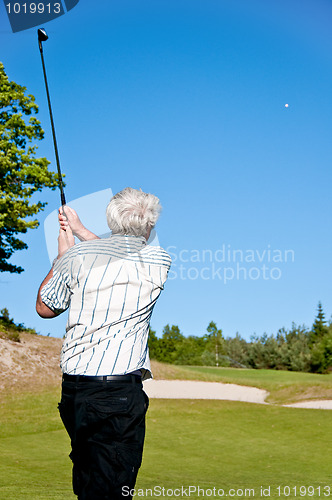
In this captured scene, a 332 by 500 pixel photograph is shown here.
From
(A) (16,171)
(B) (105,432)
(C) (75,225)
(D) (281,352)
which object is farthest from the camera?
(D) (281,352)

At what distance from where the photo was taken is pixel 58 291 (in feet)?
7.98

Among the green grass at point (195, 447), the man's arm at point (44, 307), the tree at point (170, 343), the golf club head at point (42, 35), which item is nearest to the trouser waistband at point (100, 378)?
the man's arm at point (44, 307)

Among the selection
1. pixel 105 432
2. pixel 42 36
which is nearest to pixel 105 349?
pixel 105 432

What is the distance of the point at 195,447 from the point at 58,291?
352 inches

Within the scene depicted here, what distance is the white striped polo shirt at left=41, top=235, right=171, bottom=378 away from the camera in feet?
7.59

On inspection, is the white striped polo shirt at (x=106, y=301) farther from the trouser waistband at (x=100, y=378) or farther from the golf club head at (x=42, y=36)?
the golf club head at (x=42, y=36)

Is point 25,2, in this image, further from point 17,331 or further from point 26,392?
point 17,331

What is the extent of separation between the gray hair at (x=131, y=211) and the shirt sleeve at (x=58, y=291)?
0.30 m

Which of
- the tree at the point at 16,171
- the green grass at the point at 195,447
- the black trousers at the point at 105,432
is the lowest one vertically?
the green grass at the point at 195,447

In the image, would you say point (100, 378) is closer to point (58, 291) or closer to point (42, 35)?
point (58, 291)

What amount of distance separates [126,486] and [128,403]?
0.34 meters

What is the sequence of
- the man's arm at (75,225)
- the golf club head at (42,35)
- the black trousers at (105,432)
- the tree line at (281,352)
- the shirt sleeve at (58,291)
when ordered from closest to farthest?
the black trousers at (105,432)
the shirt sleeve at (58,291)
the man's arm at (75,225)
the golf club head at (42,35)
the tree line at (281,352)

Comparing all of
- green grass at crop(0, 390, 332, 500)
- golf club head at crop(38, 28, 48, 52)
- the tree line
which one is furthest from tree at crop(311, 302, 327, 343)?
golf club head at crop(38, 28, 48, 52)

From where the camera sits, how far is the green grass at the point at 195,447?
7457 mm
